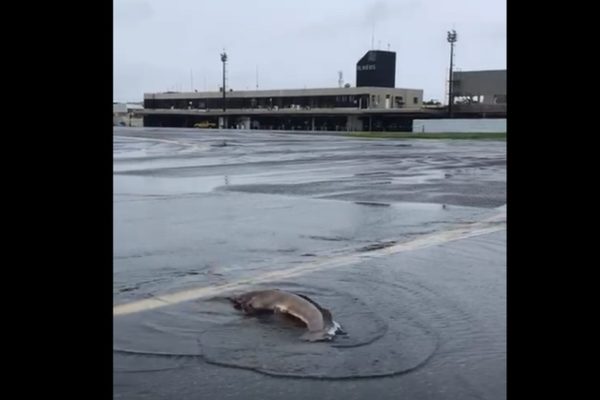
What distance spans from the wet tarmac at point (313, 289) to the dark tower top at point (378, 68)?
84.8 m

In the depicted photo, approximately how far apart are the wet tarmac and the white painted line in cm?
2

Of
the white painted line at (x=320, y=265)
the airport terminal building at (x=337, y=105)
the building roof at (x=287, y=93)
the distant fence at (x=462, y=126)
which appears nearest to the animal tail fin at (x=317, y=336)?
the white painted line at (x=320, y=265)

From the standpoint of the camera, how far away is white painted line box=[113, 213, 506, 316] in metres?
5.86

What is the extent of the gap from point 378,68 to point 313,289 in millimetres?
94498

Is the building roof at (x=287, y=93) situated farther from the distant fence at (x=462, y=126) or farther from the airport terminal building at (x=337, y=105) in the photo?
the distant fence at (x=462, y=126)

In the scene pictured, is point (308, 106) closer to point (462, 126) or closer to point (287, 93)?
point (287, 93)

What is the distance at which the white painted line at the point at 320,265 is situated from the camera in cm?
586

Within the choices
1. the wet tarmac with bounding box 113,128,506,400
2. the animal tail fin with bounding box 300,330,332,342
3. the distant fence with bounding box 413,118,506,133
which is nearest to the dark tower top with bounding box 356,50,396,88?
the distant fence with bounding box 413,118,506,133

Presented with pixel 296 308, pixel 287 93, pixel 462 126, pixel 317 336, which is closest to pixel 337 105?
pixel 287 93

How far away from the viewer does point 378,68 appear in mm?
98688

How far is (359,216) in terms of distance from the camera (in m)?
11.1

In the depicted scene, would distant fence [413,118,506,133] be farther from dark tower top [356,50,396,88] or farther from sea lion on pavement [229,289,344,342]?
sea lion on pavement [229,289,344,342]
